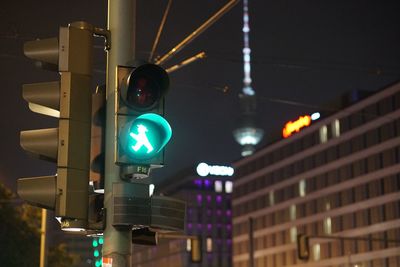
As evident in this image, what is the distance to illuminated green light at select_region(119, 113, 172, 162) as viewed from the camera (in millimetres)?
5492

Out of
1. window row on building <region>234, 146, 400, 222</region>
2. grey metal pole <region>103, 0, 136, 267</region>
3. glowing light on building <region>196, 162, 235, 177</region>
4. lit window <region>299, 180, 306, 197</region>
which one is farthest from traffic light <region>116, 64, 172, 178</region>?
glowing light on building <region>196, 162, 235, 177</region>

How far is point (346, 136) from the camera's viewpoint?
350ft

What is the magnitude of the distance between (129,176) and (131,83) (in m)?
0.64

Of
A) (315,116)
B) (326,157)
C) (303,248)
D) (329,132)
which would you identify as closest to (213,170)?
(315,116)

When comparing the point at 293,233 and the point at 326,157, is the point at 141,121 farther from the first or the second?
the point at 293,233

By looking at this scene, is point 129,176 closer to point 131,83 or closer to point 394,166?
point 131,83

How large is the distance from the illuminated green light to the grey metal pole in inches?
7.9

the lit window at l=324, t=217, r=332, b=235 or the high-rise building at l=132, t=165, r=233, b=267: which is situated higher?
the high-rise building at l=132, t=165, r=233, b=267

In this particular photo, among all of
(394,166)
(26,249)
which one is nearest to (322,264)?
(394,166)

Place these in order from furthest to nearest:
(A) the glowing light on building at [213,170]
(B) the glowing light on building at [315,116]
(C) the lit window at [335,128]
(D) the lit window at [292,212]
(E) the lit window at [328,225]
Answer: (A) the glowing light on building at [213,170], (D) the lit window at [292,212], (B) the glowing light on building at [315,116], (E) the lit window at [328,225], (C) the lit window at [335,128]

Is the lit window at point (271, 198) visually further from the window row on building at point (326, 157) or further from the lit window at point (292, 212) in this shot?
the lit window at point (292, 212)

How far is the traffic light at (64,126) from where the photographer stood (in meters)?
5.51

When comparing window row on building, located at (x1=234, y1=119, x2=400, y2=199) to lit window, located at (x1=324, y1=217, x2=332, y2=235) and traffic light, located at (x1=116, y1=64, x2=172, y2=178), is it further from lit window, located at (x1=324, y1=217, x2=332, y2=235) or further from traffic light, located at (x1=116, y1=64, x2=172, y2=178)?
traffic light, located at (x1=116, y1=64, x2=172, y2=178)

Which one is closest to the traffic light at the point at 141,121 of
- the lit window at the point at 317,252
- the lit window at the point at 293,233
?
the lit window at the point at 317,252
